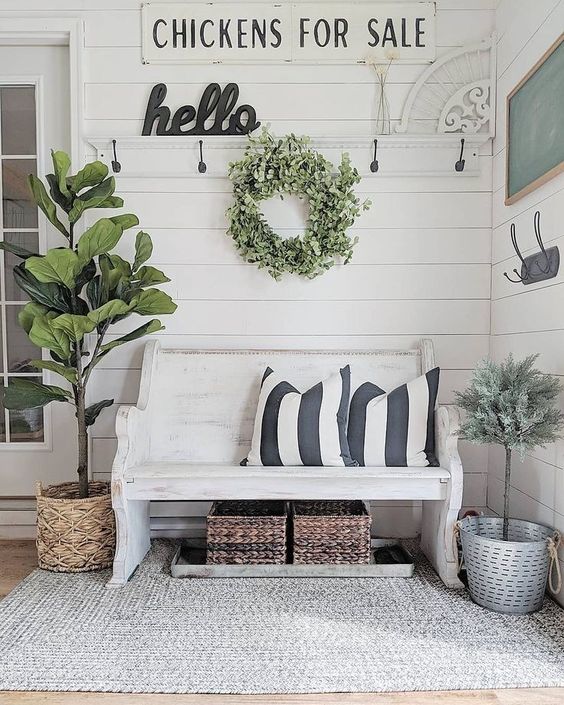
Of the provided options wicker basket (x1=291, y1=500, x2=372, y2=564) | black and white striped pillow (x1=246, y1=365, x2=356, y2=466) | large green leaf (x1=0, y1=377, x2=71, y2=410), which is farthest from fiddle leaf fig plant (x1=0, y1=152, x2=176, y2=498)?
wicker basket (x1=291, y1=500, x2=372, y2=564)

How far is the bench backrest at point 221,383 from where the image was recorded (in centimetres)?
263

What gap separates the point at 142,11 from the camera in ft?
9.05

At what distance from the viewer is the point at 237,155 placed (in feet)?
9.07

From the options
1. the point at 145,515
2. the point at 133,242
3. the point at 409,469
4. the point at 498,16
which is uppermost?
the point at 498,16

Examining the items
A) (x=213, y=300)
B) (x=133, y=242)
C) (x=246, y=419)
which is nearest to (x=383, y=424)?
(x=246, y=419)

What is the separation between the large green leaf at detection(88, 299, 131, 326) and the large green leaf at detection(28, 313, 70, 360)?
0.31ft

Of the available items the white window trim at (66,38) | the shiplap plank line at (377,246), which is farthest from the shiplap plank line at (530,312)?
Answer: the white window trim at (66,38)

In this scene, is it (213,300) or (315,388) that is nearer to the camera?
(315,388)

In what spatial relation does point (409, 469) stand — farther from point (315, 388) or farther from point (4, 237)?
point (4, 237)

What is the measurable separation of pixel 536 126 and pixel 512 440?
1.13 meters

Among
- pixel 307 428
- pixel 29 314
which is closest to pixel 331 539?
pixel 307 428

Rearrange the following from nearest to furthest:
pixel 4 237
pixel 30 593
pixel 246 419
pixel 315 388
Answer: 1. pixel 30 593
2. pixel 315 388
3. pixel 246 419
4. pixel 4 237

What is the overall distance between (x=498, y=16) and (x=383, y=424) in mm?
1808

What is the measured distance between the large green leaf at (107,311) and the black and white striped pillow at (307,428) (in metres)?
0.67
